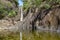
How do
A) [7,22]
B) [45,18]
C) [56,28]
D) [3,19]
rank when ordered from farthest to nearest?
1. [3,19]
2. [7,22]
3. [45,18]
4. [56,28]

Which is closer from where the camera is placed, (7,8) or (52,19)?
(52,19)

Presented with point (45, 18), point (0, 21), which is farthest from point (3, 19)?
point (45, 18)

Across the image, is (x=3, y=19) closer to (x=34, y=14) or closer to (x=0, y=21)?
(x=0, y=21)

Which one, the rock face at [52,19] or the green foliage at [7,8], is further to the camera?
the green foliage at [7,8]

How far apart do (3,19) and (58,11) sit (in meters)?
9.75

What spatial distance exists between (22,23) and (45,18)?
3.04 meters

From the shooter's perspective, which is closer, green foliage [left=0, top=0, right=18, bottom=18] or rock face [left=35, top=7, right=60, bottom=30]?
rock face [left=35, top=7, right=60, bottom=30]

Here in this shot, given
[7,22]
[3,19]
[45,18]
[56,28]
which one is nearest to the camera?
[56,28]

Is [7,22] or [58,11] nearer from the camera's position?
[58,11]

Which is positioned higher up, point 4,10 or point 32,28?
point 4,10

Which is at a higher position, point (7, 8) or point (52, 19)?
point (7, 8)

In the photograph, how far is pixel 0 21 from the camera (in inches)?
1009

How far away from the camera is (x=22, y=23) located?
74.2ft

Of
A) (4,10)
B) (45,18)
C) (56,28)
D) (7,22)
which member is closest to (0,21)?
(7,22)
